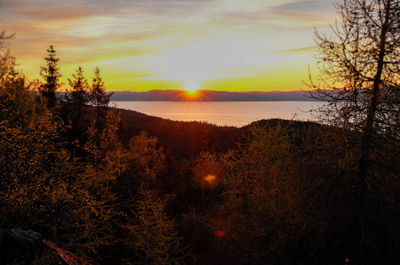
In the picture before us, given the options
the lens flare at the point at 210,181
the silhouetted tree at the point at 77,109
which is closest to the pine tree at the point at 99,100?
the silhouetted tree at the point at 77,109

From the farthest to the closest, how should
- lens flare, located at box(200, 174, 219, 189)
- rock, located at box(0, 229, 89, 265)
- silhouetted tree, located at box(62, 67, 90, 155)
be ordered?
lens flare, located at box(200, 174, 219, 189) < silhouetted tree, located at box(62, 67, 90, 155) < rock, located at box(0, 229, 89, 265)

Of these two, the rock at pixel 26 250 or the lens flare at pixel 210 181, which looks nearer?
the rock at pixel 26 250

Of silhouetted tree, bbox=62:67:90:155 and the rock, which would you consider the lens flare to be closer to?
silhouetted tree, bbox=62:67:90:155

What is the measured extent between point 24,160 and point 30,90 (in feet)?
51.9

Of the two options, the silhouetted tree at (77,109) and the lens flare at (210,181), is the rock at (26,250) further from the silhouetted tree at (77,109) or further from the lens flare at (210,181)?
the lens flare at (210,181)

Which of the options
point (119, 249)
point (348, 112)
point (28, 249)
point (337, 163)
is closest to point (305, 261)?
point (337, 163)

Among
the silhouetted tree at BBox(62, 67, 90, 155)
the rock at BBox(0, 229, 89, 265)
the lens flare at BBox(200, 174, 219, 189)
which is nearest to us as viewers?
the rock at BBox(0, 229, 89, 265)

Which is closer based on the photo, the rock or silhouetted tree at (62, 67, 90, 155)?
the rock

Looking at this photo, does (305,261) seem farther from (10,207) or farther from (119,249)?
(119,249)

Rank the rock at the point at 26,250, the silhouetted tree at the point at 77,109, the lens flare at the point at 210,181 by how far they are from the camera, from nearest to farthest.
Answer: the rock at the point at 26,250 < the silhouetted tree at the point at 77,109 < the lens flare at the point at 210,181

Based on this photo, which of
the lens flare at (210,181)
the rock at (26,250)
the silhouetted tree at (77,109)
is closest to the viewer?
the rock at (26,250)

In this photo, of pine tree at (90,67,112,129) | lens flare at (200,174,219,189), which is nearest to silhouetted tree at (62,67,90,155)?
pine tree at (90,67,112,129)

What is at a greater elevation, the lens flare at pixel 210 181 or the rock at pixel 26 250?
the rock at pixel 26 250

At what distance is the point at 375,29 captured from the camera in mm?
10336
